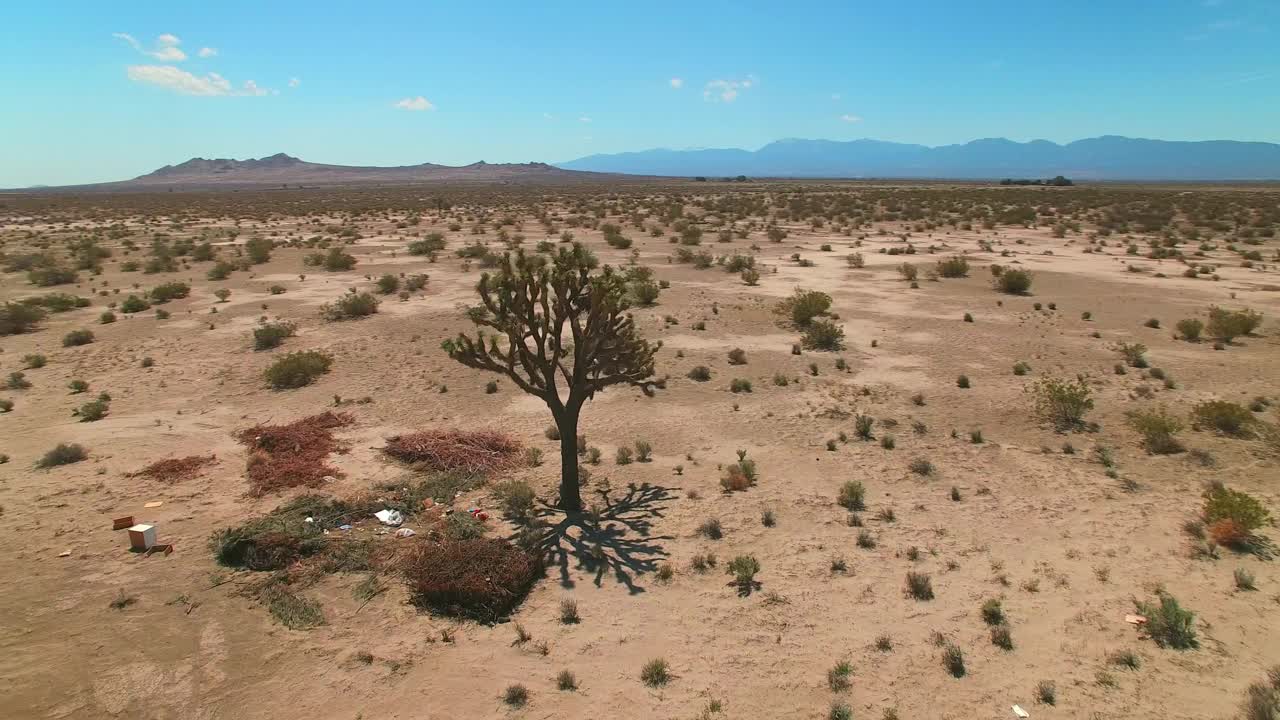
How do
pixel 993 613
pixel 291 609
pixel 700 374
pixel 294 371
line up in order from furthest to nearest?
1. pixel 700 374
2. pixel 294 371
3. pixel 291 609
4. pixel 993 613

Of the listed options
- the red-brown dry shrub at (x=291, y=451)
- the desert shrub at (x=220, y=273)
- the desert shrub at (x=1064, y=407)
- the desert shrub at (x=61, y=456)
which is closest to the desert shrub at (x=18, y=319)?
the desert shrub at (x=220, y=273)

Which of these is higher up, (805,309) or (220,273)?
(220,273)

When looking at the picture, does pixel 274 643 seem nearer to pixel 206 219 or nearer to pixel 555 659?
pixel 555 659

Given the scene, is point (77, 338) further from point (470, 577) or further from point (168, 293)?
point (470, 577)

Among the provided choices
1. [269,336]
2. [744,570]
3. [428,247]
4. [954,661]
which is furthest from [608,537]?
[428,247]

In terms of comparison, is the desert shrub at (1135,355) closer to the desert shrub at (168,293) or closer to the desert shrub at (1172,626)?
the desert shrub at (1172,626)

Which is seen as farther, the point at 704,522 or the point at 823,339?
the point at 823,339

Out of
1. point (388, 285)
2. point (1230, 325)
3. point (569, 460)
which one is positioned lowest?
point (569, 460)
